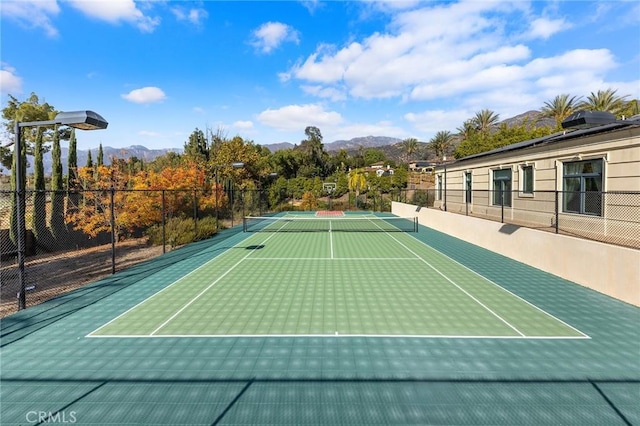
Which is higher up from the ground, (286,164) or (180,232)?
(286,164)

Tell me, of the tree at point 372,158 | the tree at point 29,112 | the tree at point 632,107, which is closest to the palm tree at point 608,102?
the tree at point 632,107

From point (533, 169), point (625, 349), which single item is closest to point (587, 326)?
point (625, 349)

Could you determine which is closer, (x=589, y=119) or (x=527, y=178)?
(x=589, y=119)

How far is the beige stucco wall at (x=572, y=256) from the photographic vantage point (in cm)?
684

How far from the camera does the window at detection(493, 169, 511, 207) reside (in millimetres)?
16156

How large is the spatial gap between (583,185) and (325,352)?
1154cm

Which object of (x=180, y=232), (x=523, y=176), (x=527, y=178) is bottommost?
(x=180, y=232)

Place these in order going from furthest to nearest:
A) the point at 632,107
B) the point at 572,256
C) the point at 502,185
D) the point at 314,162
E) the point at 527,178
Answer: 1. the point at 314,162
2. the point at 632,107
3. the point at 502,185
4. the point at 527,178
5. the point at 572,256

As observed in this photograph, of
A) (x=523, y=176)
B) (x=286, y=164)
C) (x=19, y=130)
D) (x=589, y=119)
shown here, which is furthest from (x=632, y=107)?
(x=286, y=164)

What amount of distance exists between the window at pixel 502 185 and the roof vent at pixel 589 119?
10084 mm

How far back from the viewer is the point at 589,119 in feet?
20.4

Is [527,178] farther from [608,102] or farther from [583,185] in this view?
[608,102]

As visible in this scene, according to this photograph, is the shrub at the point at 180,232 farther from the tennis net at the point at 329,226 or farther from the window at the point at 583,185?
the window at the point at 583,185

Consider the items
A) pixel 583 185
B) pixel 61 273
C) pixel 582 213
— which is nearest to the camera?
pixel 582 213
